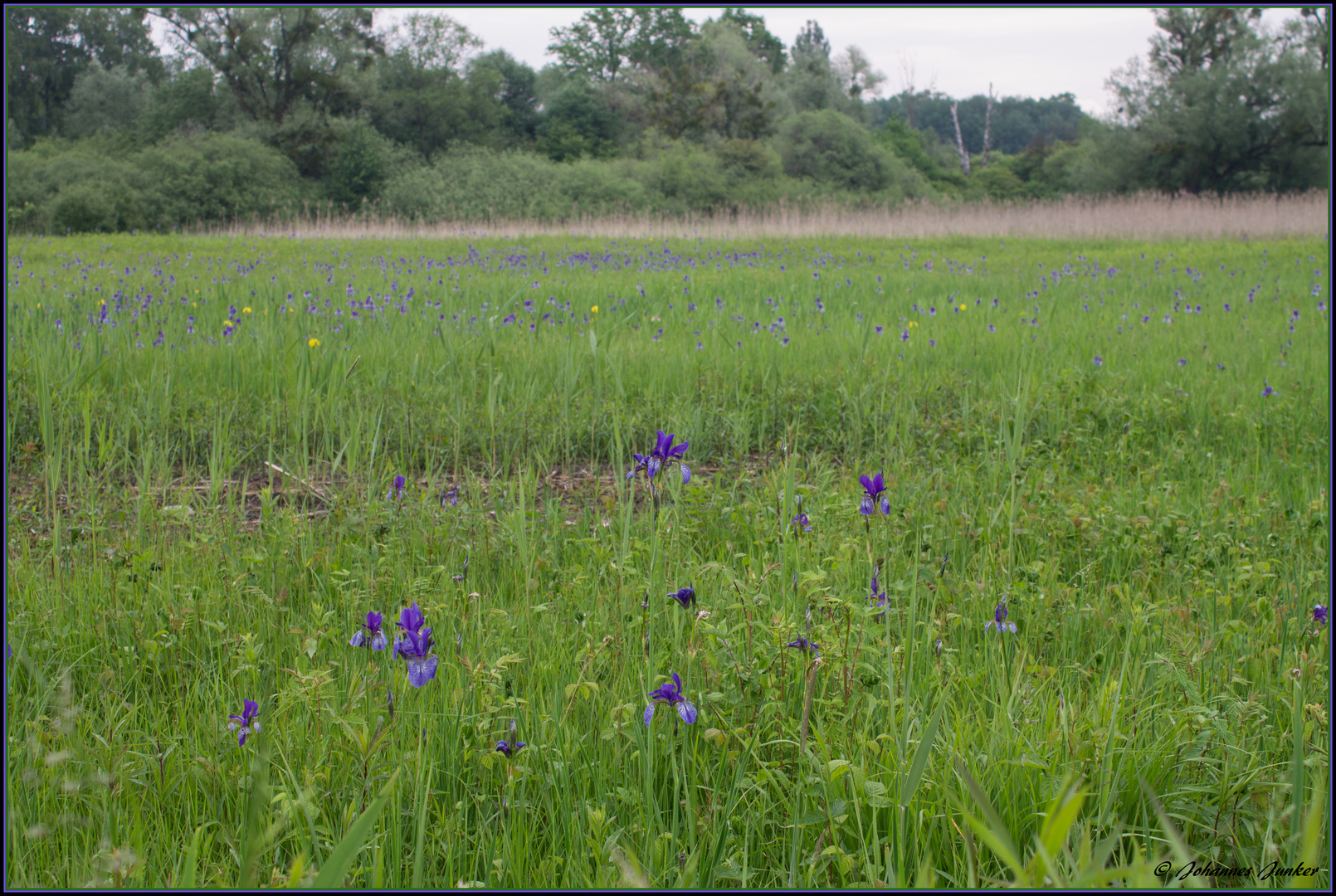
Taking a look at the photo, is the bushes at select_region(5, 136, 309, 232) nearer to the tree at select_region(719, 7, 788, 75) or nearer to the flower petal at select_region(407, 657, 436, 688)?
the flower petal at select_region(407, 657, 436, 688)

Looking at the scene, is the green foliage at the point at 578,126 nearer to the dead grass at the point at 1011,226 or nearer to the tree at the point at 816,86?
the tree at the point at 816,86

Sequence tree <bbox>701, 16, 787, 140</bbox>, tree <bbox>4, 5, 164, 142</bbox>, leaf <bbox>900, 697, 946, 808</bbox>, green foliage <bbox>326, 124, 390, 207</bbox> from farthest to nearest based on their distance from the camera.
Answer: tree <bbox>701, 16, 787, 140</bbox> → green foliage <bbox>326, 124, 390, 207</bbox> → tree <bbox>4, 5, 164, 142</bbox> → leaf <bbox>900, 697, 946, 808</bbox>

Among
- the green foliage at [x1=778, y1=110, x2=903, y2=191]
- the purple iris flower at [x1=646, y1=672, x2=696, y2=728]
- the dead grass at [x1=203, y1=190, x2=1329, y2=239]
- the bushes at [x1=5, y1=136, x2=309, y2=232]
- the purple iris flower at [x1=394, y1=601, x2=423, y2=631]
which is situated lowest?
Result: the purple iris flower at [x1=646, y1=672, x2=696, y2=728]

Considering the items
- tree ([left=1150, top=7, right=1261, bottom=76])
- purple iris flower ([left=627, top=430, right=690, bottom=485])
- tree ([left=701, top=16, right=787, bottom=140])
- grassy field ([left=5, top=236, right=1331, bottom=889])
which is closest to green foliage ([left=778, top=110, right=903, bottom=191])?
tree ([left=701, top=16, right=787, bottom=140])

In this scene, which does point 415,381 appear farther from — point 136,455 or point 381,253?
point 381,253

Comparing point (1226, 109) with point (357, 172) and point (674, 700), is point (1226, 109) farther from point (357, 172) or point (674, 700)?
point (674, 700)

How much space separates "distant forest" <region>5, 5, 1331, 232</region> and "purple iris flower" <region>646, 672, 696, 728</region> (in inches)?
995

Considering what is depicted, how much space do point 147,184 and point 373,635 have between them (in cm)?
3092

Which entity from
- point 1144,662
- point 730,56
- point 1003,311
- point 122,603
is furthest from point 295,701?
point 730,56

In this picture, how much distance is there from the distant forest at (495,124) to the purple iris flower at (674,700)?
82.9ft

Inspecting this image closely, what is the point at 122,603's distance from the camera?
1898mm

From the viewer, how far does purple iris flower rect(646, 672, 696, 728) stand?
1249mm

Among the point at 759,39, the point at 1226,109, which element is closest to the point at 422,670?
the point at 1226,109

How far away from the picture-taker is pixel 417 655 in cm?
123
